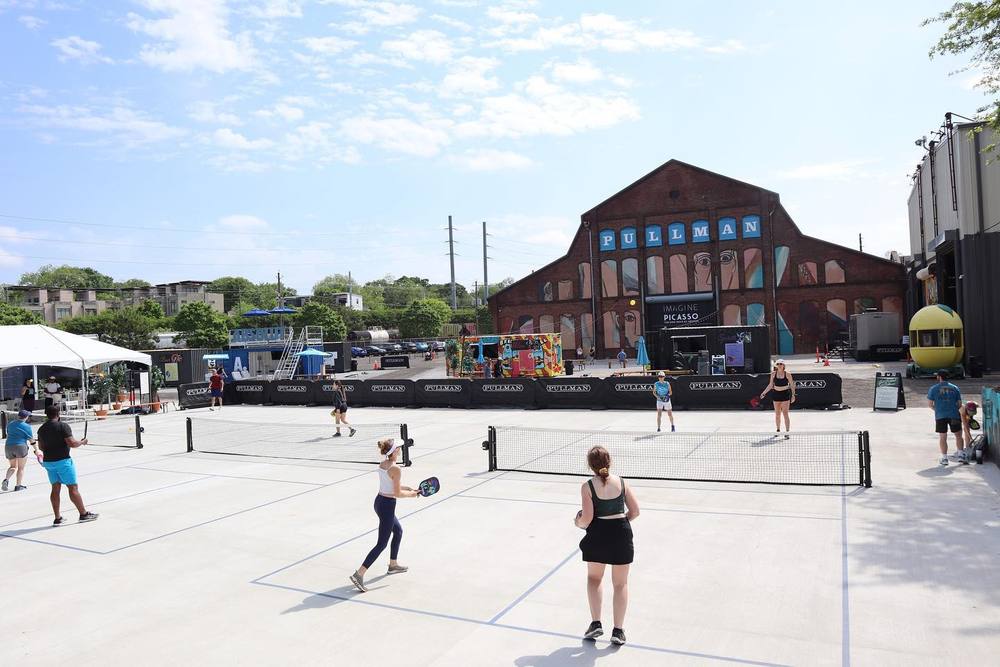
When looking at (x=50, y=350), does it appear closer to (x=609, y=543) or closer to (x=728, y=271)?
(x=609, y=543)

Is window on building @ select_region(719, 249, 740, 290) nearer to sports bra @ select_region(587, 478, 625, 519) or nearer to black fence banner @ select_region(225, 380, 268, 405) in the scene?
black fence banner @ select_region(225, 380, 268, 405)

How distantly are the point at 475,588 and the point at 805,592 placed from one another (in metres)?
3.32

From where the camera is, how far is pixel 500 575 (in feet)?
25.1

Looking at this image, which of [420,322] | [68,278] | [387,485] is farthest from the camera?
[68,278]

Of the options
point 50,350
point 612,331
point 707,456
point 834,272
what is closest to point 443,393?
point 707,456

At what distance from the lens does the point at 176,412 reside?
2905 cm

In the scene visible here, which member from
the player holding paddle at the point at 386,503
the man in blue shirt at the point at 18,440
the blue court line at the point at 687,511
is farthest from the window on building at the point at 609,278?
the player holding paddle at the point at 386,503

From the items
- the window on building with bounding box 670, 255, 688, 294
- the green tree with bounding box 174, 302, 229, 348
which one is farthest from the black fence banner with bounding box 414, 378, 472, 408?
the green tree with bounding box 174, 302, 229, 348

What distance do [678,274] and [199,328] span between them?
174 feet

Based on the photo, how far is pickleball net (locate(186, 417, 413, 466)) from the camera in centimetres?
1575

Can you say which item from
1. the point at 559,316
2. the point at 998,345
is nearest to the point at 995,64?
the point at 998,345

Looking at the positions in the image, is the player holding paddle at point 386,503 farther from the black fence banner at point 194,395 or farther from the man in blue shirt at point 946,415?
the black fence banner at point 194,395

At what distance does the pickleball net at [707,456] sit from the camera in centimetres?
1188

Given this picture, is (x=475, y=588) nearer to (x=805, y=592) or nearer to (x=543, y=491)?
(x=805, y=592)
